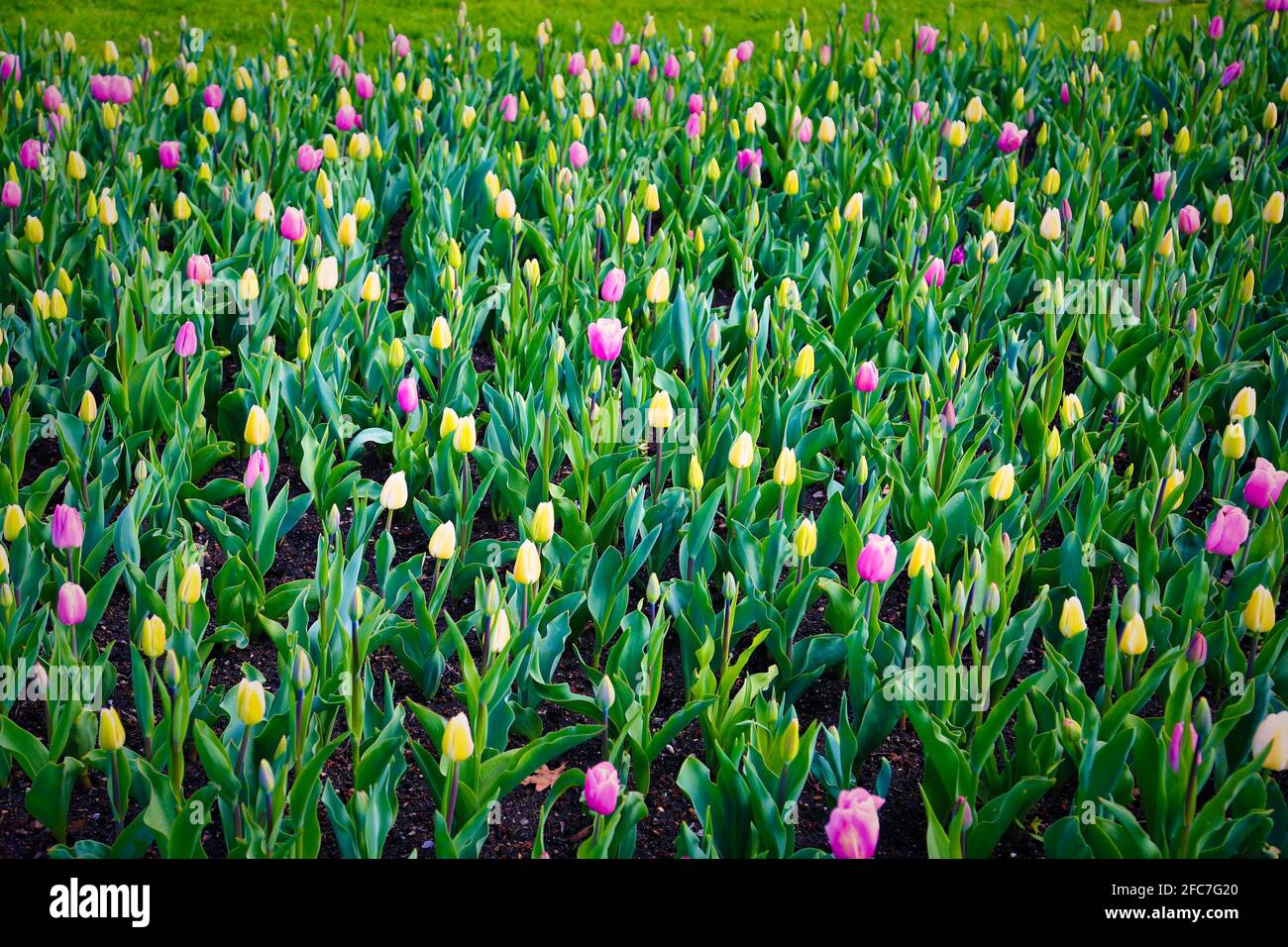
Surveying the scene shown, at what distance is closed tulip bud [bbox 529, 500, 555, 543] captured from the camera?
2.64m

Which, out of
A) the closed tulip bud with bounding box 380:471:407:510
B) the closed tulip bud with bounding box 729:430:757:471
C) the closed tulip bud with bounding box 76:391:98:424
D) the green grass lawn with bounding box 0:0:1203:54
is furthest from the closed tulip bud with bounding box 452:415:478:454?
the green grass lawn with bounding box 0:0:1203:54

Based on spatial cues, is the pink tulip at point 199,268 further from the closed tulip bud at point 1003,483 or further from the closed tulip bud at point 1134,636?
the closed tulip bud at point 1134,636

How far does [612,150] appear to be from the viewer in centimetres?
522

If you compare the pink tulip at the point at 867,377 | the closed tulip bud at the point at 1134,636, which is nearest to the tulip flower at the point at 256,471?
the pink tulip at the point at 867,377

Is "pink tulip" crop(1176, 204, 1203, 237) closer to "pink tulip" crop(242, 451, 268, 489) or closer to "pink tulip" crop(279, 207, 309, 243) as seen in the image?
"pink tulip" crop(279, 207, 309, 243)

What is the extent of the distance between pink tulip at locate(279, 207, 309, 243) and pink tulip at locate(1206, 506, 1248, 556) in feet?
8.67

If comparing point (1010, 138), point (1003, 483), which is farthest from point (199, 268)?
point (1010, 138)

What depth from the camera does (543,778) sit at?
2.65 m

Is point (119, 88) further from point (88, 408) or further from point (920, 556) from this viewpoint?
point (920, 556)

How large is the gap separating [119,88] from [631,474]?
3265mm

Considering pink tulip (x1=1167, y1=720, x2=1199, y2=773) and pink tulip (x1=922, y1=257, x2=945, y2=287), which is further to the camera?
pink tulip (x1=922, y1=257, x2=945, y2=287)

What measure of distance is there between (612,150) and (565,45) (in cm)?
230
